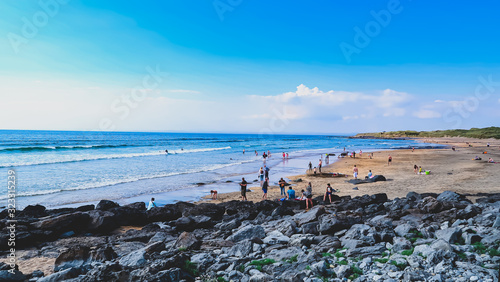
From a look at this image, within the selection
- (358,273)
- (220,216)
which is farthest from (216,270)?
(220,216)

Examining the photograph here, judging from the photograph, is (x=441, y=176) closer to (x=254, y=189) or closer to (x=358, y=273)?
(x=254, y=189)

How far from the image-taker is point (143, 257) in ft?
25.8

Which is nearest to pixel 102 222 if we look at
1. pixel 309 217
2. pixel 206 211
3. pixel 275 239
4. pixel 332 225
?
pixel 206 211

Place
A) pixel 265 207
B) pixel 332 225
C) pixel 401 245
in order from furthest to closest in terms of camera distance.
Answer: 1. pixel 265 207
2. pixel 332 225
3. pixel 401 245

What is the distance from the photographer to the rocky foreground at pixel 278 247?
22.3 ft

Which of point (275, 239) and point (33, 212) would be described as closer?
point (275, 239)

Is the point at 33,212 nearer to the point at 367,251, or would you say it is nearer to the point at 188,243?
the point at 188,243

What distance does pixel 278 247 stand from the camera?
873 centimetres

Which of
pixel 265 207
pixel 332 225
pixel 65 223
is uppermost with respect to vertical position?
pixel 332 225

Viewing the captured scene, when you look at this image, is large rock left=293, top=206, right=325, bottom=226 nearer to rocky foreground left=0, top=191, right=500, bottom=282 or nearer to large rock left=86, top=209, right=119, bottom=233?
rocky foreground left=0, top=191, right=500, bottom=282

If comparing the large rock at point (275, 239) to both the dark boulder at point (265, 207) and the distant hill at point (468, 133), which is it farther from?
the distant hill at point (468, 133)

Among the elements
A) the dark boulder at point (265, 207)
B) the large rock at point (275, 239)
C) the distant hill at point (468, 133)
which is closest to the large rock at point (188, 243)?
the large rock at point (275, 239)

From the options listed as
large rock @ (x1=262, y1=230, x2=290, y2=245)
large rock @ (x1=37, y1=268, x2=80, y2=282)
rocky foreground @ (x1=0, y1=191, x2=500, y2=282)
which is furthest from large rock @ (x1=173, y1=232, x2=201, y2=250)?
large rock @ (x1=37, y1=268, x2=80, y2=282)

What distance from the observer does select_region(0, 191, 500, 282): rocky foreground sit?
6.79m
